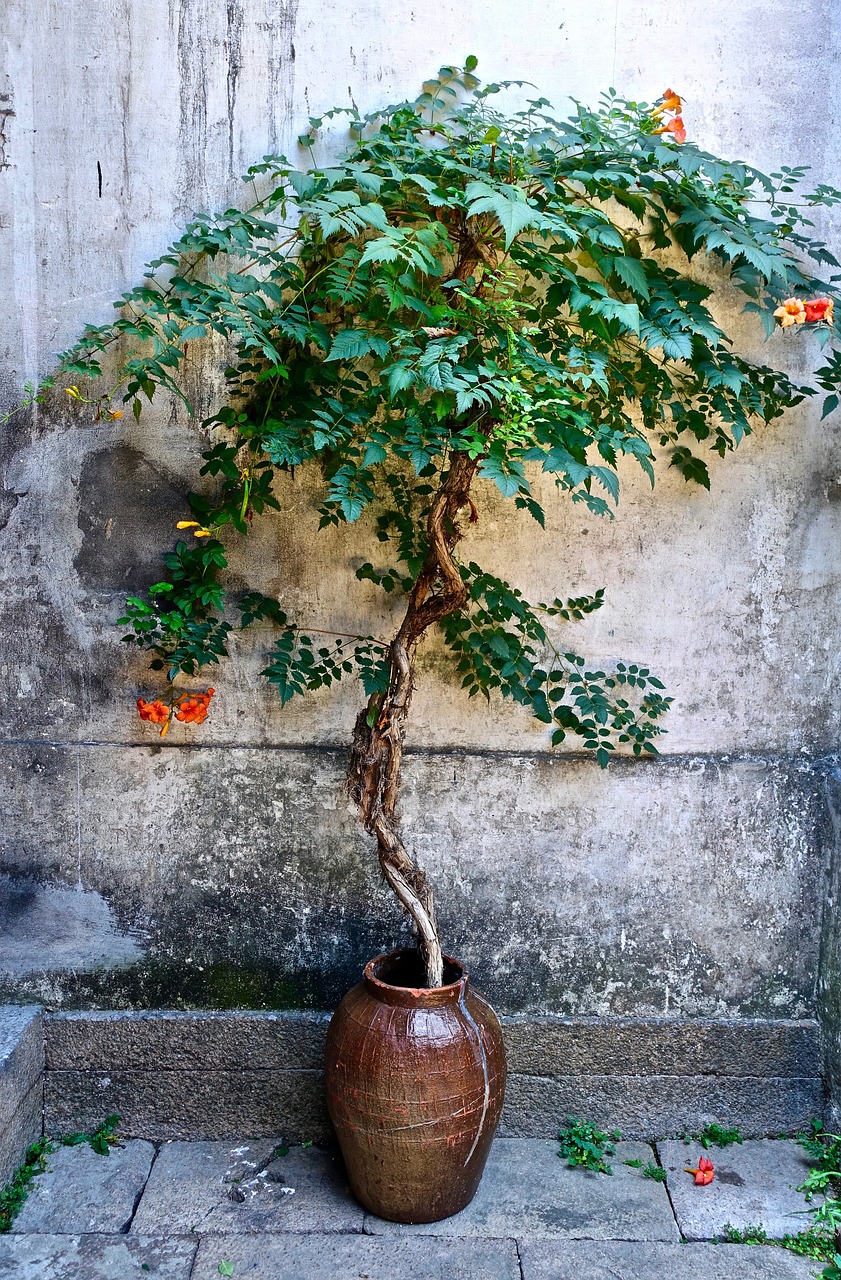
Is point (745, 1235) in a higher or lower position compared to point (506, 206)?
lower

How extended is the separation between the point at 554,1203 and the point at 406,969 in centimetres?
86

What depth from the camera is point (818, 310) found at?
2.98m

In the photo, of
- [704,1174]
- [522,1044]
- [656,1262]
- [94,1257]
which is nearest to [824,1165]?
[704,1174]

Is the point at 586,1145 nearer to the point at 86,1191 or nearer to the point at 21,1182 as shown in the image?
the point at 86,1191

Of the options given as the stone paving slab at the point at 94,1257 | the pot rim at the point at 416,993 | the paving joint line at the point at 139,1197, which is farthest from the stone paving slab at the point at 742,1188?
the paving joint line at the point at 139,1197

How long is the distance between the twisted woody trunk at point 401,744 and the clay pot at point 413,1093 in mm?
168

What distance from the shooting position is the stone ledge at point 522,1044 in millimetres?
3430

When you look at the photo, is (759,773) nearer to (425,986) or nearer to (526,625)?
(526,625)

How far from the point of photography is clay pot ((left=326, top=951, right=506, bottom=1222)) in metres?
2.88

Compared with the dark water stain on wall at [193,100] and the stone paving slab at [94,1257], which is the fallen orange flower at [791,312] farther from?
the stone paving slab at [94,1257]

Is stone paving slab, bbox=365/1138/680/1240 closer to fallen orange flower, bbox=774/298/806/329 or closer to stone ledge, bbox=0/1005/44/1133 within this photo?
stone ledge, bbox=0/1005/44/1133

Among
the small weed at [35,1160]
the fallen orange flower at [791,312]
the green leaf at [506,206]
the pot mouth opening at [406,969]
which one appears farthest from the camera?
the pot mouth opening at [406,969]

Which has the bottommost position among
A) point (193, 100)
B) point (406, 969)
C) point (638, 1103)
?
point (638, 1103)

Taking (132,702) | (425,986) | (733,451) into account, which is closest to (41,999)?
(132,702)
